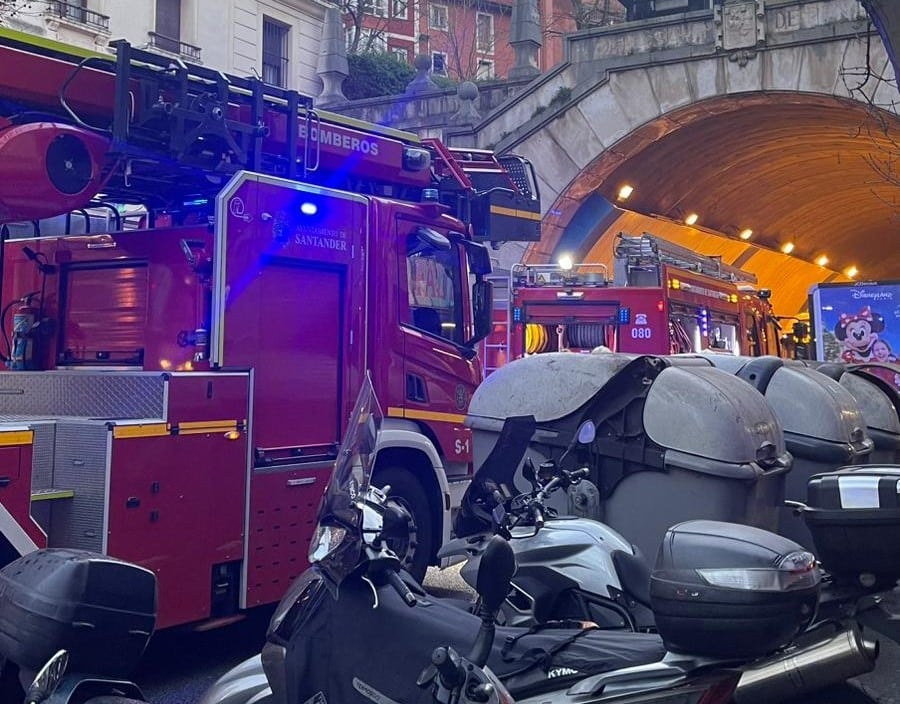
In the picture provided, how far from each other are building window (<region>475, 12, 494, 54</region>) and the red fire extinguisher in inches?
1669

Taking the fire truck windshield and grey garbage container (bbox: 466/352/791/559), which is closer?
grey garbage container (bbox: 466/352/791/559)

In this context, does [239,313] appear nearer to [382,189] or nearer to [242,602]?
[242,602]

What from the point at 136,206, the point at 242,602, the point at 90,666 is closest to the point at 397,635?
the point at 90,666

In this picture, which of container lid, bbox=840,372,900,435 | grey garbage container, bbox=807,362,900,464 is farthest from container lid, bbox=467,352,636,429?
container lid, bbox=840,372,900,435

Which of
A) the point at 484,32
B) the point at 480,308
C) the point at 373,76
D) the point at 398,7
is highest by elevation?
the point at 484,32

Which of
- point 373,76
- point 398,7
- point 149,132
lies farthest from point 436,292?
point 398,7

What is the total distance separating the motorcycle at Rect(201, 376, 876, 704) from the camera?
10.0ft

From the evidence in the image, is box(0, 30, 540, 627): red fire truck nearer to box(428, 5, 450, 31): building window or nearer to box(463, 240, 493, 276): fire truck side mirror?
box(463, 240, 493, 276): fire truck side mirror

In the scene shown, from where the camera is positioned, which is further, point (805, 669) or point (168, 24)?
point (168, 24)

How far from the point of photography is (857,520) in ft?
14.6

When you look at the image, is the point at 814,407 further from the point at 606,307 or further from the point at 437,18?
the point at 437,18

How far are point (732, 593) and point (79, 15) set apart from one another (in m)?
27.4

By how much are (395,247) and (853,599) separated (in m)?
3.88

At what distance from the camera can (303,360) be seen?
6531 millimetres
